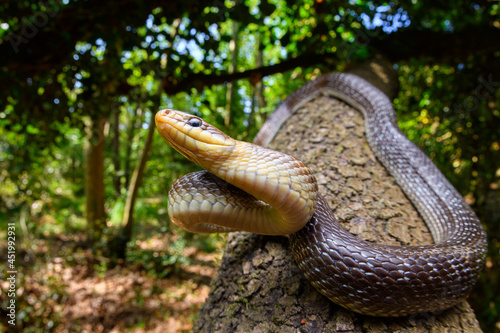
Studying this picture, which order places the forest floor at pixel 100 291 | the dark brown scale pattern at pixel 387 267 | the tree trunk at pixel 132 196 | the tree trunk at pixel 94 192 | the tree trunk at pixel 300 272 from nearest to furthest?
the dark brown scale pattern at pixel 387 267 < the tree trunk at pixel 300 272 < the forest floor at pixel 100 291 < the tree trunk at pixel 132 196 < the tree trunk at pixel 94 192

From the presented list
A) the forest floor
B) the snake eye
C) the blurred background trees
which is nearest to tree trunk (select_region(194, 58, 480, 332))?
the snake eye

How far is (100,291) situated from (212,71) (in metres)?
4.23

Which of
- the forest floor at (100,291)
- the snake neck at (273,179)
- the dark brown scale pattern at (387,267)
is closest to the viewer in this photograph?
the snake neck at (273,179)

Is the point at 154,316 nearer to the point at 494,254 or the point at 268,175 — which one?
the point at 268,175

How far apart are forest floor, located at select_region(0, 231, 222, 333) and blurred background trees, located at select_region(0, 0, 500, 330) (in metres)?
0.40

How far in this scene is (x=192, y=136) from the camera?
123 centimetres

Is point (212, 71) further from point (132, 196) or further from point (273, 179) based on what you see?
point (132, 196)

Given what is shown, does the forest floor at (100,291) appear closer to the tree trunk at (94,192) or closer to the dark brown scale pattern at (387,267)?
the tree trunk at (94,192)

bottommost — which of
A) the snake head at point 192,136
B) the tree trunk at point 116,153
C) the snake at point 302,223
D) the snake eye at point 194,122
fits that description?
the tree trunk at point 116,153

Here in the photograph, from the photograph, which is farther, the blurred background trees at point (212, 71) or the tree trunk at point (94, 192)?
the tree trunk at point (94, 192)

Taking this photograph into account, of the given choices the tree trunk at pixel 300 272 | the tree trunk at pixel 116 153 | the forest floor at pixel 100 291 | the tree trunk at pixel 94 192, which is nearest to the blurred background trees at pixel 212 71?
the tree trunk at pixel 94 192

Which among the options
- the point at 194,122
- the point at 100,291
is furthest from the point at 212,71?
the point at 100,291

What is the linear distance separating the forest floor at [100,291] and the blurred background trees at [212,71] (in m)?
0.40

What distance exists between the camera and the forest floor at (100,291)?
3721mm
